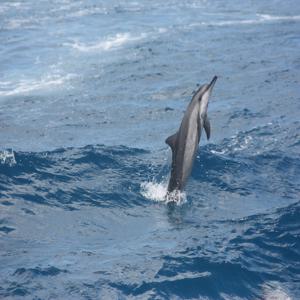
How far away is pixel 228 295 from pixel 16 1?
1666 inches

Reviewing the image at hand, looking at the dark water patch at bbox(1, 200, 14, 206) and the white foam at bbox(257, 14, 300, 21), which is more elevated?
the white foam at bbox(257, 14, 300, 21)

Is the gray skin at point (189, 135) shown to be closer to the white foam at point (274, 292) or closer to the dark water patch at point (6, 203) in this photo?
the white foam at point (274, 292)

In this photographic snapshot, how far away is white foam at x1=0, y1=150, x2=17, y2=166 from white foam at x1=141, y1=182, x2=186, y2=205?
3.94 metres

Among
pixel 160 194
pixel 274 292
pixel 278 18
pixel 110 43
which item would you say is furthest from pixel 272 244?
pixel 278 18

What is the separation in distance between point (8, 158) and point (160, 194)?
16.2 feet

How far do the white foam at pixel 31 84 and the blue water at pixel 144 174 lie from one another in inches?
4.2

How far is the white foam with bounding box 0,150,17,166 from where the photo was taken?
1414cm

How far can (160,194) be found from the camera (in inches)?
473

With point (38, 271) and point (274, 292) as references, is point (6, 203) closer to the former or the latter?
point (38, 271)

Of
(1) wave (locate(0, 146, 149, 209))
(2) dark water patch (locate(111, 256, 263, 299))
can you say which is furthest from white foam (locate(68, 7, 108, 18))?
(2) dark water patch (locate(111, 256, 263, 299))

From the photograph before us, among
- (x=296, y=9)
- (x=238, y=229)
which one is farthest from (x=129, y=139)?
(x=296, y=9)

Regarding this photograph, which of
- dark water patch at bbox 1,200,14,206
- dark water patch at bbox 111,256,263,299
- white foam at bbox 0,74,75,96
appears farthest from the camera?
white foam at bbox 0,74,75,96

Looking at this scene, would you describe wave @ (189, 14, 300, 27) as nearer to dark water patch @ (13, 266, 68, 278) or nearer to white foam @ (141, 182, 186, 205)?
white foam @ (141, 182, 186, 205)

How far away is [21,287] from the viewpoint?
352 inches
